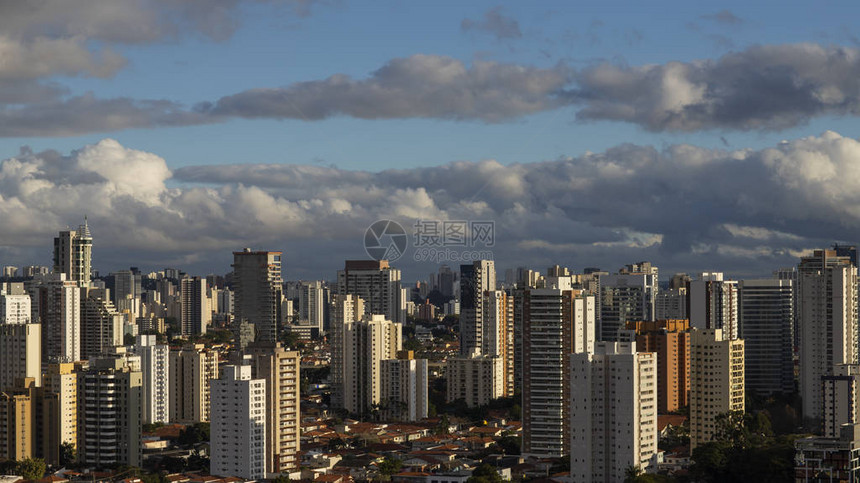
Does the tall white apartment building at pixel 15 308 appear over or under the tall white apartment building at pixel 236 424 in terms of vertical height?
over

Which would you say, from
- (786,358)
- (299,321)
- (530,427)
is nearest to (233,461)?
(530,427)

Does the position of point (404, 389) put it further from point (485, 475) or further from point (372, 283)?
point (372, 283)

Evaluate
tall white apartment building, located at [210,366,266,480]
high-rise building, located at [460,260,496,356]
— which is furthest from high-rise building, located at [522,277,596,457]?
high-rise building, located at [460,260,496,356]

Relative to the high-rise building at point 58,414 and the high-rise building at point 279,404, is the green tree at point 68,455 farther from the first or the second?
the high-rise building at point 279,404

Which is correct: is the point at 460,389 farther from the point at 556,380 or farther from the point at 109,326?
the point at 109,326

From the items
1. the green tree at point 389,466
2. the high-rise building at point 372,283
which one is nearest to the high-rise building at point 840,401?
the green tree at point 389,466

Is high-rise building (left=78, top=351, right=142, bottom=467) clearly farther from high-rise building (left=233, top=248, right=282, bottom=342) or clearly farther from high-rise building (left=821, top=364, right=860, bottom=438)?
high-rise building (left=233, top=248, right=282, bottom=342)

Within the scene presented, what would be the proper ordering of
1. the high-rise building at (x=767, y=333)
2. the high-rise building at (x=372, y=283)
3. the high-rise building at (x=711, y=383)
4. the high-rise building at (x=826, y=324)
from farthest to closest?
1. the high-rise building at (x=372, y=283)
2. the high-rise building at (x=767, y=333)
3. the high-rise building at (x=826, y=324)
4. the high-rise building at (x=711, y=383)
